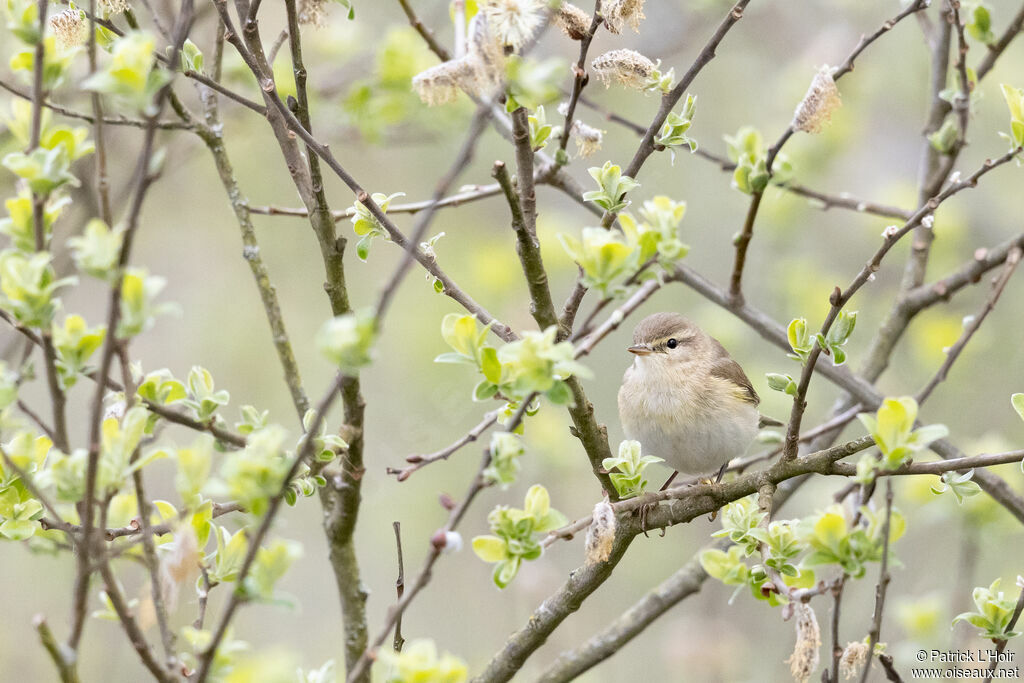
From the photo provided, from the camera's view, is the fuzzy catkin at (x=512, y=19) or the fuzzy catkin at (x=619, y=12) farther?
the fuzzy catkin at (x=619, y=12)

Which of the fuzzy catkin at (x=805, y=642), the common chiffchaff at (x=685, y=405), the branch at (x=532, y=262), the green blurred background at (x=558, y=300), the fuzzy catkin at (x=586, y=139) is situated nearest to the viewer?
the fuzzy catkin at (x=805, y=642)

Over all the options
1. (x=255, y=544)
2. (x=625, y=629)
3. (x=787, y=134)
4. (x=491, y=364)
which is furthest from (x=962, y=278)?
(x=255, y=544)

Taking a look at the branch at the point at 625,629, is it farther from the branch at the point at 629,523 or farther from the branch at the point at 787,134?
the branch at the point at 787,134

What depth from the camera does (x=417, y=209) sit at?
103 inches

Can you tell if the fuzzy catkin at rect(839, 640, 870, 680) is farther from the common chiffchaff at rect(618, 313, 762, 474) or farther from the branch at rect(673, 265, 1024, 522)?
the common chiffchaff at rect(618, 313, 762, 474)

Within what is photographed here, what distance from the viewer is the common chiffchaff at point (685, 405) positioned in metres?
3.58

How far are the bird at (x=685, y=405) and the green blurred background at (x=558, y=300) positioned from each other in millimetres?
698

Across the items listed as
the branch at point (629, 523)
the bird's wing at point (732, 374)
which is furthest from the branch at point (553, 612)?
the bird's wing at point (732, 374)

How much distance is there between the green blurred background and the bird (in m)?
0.70

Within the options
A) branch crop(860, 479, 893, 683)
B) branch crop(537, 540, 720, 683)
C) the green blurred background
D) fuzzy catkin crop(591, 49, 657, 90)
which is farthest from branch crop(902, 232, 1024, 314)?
branch crop(860, 479, 893, 683)

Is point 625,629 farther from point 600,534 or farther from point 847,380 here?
point 600,534

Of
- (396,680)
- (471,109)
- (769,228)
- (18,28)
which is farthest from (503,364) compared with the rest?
(769,228)

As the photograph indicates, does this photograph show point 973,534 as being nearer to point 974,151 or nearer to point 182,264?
point 974,151

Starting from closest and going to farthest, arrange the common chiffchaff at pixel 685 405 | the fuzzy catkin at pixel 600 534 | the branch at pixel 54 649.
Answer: the branch at pixel 54 649 < the fuzzy catkin at pixel 600 534 < the common chiffchaff at pixel 685 405
